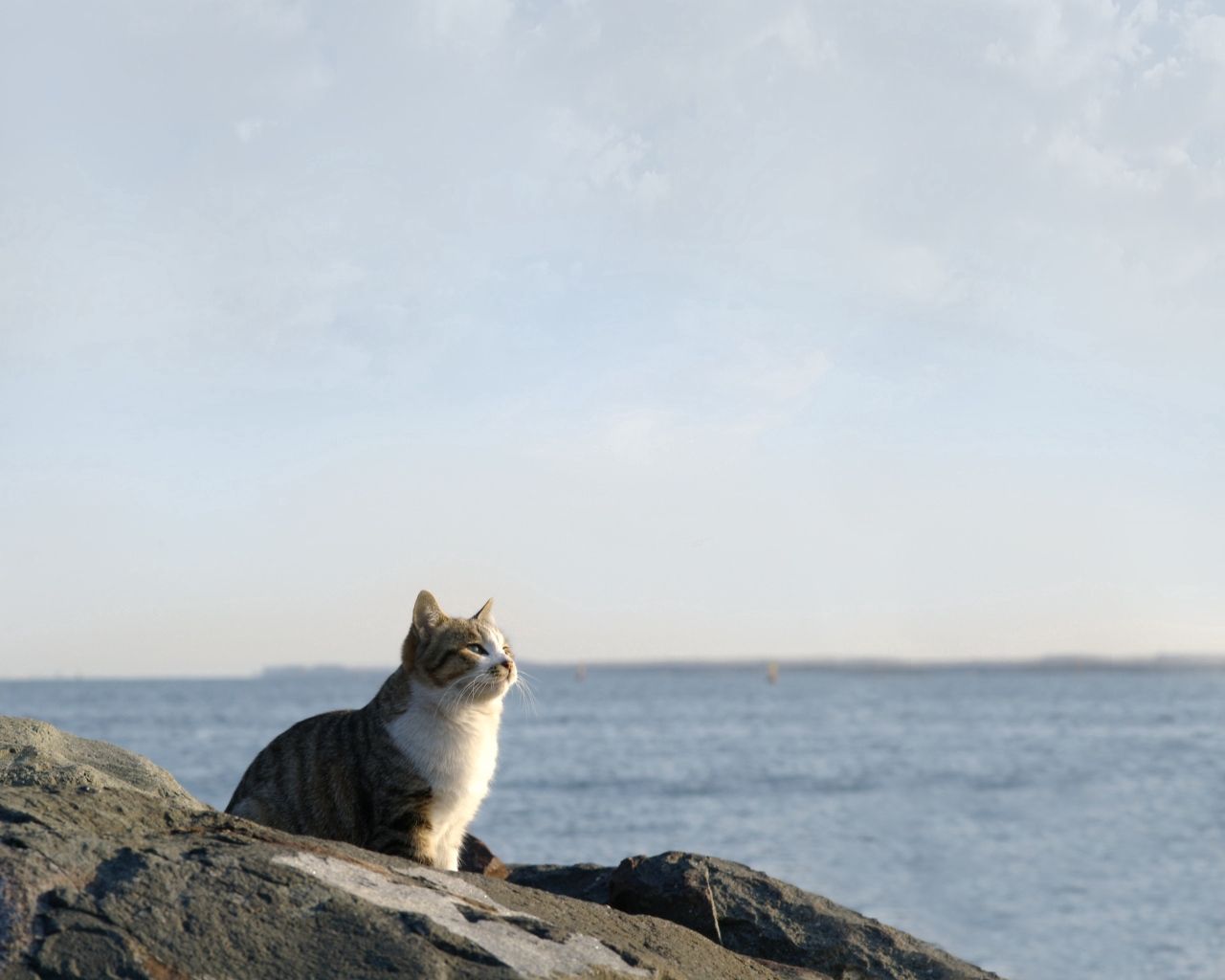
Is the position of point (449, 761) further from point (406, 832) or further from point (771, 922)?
point (771, 922)

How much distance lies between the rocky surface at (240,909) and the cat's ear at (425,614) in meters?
2.03

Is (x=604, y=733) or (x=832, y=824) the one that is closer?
(x=832, y=824)

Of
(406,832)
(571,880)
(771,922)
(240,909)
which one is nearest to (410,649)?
(406,832)

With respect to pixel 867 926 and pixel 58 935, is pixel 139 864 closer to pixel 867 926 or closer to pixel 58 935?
pixel 58 935

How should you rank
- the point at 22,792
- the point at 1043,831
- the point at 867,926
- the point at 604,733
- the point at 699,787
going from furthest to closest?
the point at 604,733 < the point at 699,787 < the point at 1043,831 < the point at 867,926 < the point at 22,792

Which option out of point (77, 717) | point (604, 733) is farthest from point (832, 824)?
point (77, 717)

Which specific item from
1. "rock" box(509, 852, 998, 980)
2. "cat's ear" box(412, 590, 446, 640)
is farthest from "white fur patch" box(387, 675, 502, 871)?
"rock" box(509, 852, 998, 980)

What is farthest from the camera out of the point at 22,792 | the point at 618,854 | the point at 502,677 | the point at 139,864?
the point at 618,854

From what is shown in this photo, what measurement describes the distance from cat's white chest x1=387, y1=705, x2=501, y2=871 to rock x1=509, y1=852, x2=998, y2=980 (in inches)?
35.5

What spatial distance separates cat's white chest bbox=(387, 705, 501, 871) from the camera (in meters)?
6.57

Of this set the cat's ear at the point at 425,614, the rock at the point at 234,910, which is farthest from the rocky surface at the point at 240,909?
the cat's ear at the point at 425,614

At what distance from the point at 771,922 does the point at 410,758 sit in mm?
2032

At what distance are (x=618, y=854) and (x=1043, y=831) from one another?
31.4 ft

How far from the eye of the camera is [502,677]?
6832mm
